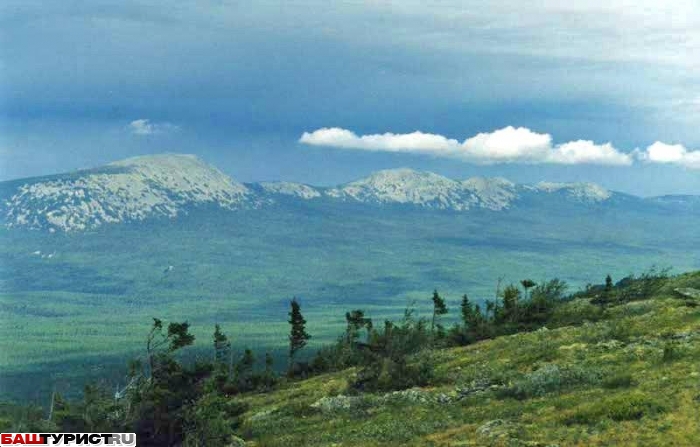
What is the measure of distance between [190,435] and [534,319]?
5853 cm

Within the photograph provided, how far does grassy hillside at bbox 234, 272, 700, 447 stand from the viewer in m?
26.8

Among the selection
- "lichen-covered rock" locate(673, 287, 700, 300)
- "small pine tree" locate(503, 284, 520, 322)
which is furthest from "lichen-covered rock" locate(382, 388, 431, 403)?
"small pine tree" locate(503, 284, 520, 322)

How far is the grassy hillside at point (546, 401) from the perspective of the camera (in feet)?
87.8

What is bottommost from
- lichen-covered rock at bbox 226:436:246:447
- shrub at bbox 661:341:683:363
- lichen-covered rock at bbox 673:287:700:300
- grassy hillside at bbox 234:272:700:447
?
lichen-covered rock at bbox 226:436:246:447

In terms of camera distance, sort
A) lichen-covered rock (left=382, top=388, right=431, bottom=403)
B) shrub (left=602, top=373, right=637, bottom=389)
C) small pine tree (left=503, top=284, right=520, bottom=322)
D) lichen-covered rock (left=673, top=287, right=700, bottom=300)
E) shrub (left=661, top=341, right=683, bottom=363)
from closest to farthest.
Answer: shrub (left=602, top=373, right=637, bottom=389) < shrub (left=661, top=341, right=683, bottom=363) < lichen-covered rock (left=382, top=388, right=431, bottom=403) < lichen-covered rock (left=673, top=287, right=700, bottom=300) < small pine tree (left=503, top=284, right=520, bottom=322)

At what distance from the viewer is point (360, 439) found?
3300 cm

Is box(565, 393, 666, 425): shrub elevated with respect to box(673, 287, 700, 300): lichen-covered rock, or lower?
lower

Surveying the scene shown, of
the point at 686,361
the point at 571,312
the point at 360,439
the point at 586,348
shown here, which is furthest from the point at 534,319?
the point at 360,439

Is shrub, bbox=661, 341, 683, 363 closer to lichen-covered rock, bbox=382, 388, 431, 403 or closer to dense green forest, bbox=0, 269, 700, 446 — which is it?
dense green forest, bbox=0, 269, 700, 446

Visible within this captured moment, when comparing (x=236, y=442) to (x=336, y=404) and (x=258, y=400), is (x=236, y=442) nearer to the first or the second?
(x=336, y=404)

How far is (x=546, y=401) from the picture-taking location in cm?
3312

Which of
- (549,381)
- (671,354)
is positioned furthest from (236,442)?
(671,354)

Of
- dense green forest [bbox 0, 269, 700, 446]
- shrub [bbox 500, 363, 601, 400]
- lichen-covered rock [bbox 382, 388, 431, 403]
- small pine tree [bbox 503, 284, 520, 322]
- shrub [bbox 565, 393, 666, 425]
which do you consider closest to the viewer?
shrub [bbox 565, 393, 666, 425]

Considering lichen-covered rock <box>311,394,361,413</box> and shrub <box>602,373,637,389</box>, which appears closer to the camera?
shrub <box>602,373,637,389</box>
